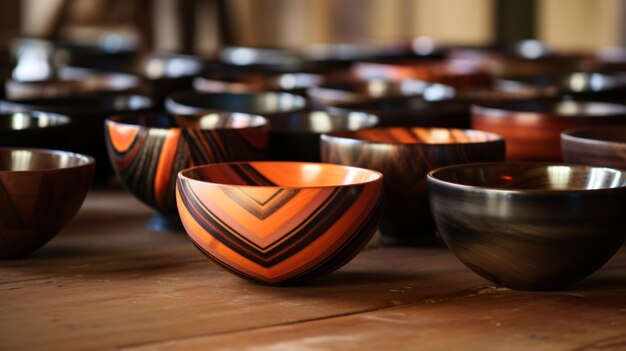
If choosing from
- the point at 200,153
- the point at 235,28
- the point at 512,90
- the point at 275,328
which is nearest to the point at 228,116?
the point at 200,153

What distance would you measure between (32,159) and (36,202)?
14 cm

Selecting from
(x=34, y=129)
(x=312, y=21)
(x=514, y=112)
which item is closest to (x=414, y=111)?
(x=514, y=112)

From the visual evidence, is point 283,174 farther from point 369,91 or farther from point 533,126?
point 369,91

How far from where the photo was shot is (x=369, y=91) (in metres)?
1.75

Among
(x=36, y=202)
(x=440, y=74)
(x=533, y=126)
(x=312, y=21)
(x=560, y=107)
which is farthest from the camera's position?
(x=312, y=21)

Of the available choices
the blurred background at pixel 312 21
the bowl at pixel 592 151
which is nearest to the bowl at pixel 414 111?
the bowl at pixel 592 151

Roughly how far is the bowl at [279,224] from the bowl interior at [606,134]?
358 mm

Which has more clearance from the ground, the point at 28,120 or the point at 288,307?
the point at 28,120

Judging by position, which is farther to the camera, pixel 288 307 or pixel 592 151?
pixel 592 151

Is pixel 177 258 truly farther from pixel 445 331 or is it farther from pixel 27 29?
pixel 27 29

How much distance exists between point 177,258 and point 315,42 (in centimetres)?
390

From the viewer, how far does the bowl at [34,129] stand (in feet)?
3.86

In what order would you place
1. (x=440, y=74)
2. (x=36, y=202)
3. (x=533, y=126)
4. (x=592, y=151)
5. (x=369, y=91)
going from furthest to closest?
(x=440, y=74)
(x=369, y=91)
(x=533, y=126)
(x=592, y=151)
(x=36, y=202)

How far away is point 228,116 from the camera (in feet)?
4.24
